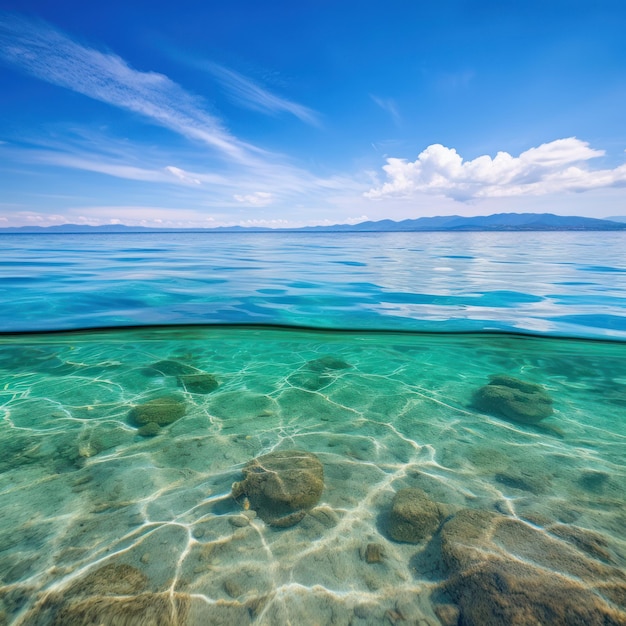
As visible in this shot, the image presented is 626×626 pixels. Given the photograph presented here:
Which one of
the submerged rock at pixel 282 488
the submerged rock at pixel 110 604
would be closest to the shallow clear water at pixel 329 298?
the submerged rock at pixel 282 488

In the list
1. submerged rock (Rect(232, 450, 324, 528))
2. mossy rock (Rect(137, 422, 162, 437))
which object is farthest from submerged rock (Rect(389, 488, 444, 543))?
mossy rock (Rect(137, 422, 162, 437))

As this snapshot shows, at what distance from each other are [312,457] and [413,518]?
1401mm

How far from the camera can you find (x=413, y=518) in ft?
10.9

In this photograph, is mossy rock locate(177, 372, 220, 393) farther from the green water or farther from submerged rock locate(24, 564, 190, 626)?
submerged rock locate(24, 564, 190, 626)

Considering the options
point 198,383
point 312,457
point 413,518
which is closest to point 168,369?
point 198,383

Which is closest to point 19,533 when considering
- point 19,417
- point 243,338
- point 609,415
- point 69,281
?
point 19,417

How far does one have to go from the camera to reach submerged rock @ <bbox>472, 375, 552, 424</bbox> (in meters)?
6.03

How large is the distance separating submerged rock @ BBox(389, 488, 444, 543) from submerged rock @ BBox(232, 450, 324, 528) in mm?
876

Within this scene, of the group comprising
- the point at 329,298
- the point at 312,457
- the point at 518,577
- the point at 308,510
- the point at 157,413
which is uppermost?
the point at 329,298

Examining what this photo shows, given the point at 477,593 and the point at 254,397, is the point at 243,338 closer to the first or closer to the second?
the point at 254,397

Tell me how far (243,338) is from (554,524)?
28.9ft

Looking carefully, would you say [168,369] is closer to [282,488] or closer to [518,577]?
[282,488]

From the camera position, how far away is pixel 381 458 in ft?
15.5

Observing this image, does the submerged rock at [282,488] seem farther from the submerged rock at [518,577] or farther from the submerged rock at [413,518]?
the submerged rock at [518,577]
